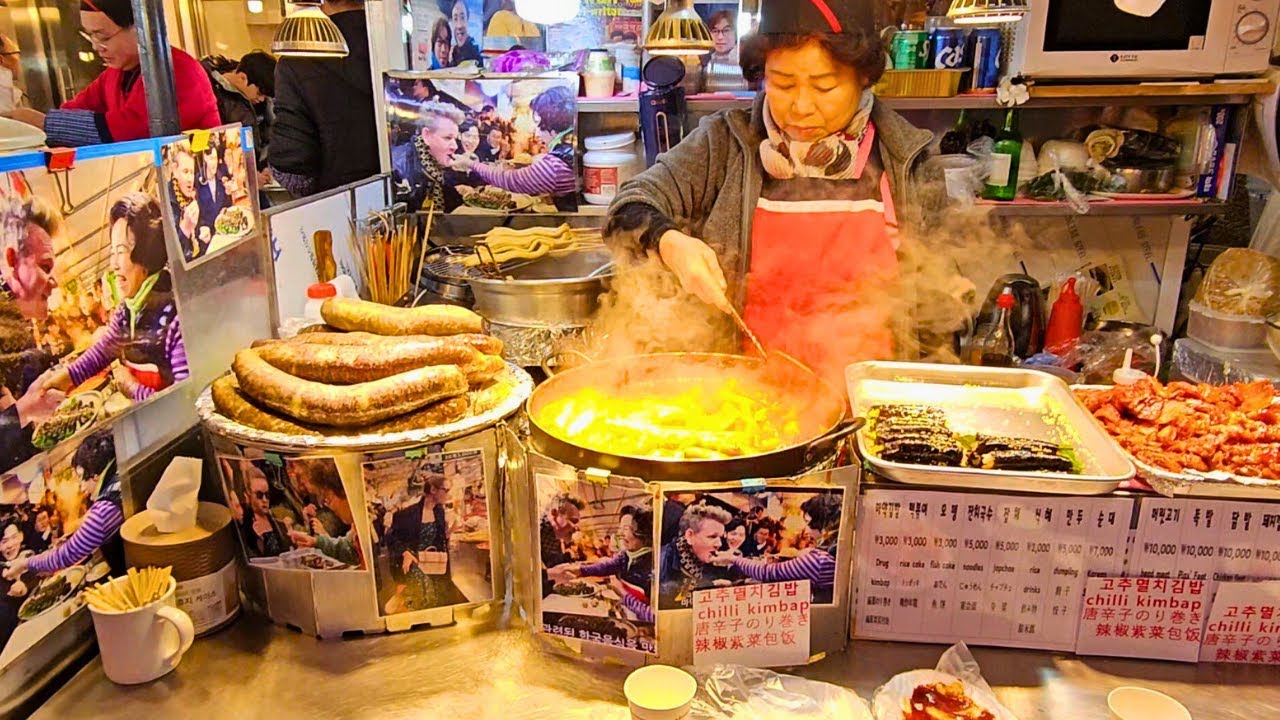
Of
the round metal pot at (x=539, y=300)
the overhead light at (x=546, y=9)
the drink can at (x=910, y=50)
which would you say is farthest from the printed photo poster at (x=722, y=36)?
the round metal pot at (x=539, y=300)

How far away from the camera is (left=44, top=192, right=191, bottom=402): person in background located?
4.56 feet

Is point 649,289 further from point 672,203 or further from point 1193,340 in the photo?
point 1193,340

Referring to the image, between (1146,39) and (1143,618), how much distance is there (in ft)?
9.23

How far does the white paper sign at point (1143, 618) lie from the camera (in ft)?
4.32

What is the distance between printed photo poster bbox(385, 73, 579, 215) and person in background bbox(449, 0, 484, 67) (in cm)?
58

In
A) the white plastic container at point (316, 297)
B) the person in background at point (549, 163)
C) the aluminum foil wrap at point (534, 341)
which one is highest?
the person in background at point (549, 163)

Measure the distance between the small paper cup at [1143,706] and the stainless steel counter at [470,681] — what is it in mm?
121

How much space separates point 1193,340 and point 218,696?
3869 mm

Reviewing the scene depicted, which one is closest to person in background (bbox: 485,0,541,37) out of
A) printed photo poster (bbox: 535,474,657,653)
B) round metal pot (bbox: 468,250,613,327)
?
round metal pot (bbox: 468,250,613,327)

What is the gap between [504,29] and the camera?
11.8 feet

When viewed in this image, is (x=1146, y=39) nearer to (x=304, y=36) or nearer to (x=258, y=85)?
(x=304, y=36)

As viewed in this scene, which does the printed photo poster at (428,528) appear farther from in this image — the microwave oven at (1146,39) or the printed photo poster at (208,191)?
the microwave oven at (1146,39)

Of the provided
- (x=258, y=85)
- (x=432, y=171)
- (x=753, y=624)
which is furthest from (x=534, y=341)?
(x=258, y=85)

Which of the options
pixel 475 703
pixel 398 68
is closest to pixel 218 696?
pixel 475 703
